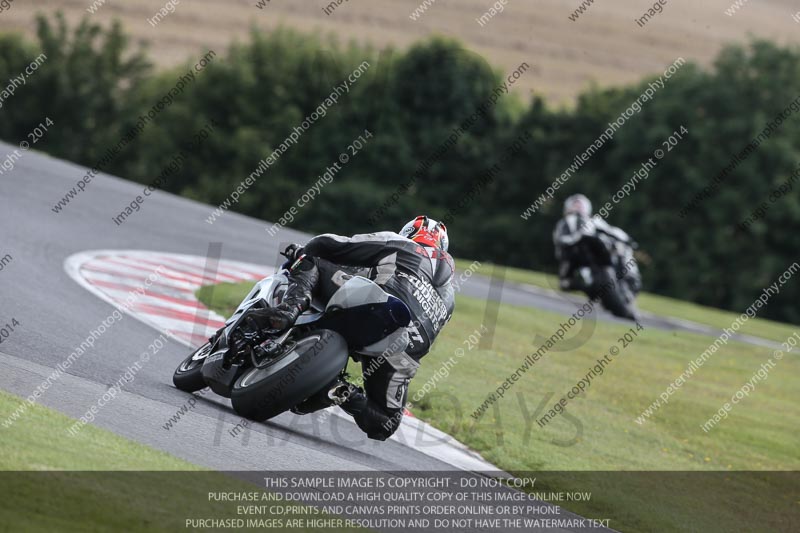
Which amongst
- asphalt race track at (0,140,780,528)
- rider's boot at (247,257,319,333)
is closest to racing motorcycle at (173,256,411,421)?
rider's boot at (247,257,319,333)

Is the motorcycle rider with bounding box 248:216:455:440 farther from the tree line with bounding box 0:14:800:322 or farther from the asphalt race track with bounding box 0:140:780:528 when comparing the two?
the tree line with bounding box 0:14:800:322

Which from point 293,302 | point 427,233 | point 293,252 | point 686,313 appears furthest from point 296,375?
point 686,313

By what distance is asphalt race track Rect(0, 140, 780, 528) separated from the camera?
6.50m

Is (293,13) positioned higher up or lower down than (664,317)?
lower down

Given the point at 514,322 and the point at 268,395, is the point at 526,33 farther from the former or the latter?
the point at 268,395

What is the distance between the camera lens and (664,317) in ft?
72.1

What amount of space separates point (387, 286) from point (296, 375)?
0.89 meters

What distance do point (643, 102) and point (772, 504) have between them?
37.5m

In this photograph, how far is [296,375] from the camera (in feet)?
21.7

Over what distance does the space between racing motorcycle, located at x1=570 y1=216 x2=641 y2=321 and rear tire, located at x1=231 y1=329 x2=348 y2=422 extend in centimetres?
1188

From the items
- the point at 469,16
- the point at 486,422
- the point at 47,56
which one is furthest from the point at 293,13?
the point at 486,422

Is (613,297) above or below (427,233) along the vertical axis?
below

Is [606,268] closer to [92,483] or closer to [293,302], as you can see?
[293,302]

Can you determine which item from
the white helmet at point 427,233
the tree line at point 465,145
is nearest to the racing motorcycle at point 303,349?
the white helmet at point 427,233
